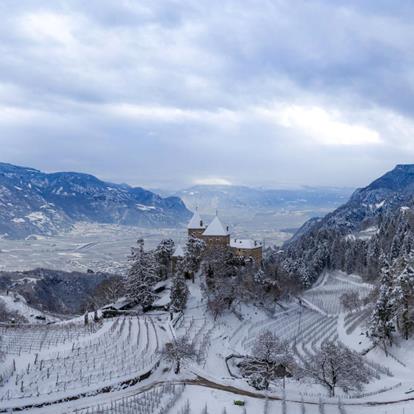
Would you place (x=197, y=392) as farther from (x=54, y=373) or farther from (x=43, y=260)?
(x=43, y=260)

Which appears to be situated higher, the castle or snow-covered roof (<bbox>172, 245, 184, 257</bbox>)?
the castle

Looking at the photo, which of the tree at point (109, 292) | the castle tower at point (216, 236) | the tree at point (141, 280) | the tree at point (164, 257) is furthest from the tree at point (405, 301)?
the tree at point (109, 292)

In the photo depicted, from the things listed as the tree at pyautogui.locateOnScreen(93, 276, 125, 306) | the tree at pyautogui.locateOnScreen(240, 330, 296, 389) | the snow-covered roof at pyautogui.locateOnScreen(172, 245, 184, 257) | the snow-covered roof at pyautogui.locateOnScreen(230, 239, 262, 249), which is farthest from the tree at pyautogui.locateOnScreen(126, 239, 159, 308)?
the tree at pyautogui.locateOnScreen(240, 330, 296, 389)

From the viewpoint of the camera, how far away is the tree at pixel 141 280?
55509 millimetres

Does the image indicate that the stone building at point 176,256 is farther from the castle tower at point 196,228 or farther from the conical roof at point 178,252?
the castle tower at point 196,228

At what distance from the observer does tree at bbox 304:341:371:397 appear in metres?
30.8

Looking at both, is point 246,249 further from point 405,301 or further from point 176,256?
point 405,301

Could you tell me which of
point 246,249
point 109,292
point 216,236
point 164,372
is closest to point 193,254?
point 216,236

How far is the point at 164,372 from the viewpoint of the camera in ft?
113

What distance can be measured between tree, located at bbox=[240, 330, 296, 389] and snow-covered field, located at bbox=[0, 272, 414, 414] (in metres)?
0.84

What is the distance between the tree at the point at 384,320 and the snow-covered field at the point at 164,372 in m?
1.35

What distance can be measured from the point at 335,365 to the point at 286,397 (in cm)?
405

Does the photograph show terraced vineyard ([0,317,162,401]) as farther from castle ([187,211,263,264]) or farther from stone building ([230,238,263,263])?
stone building ([230,238,263,263])

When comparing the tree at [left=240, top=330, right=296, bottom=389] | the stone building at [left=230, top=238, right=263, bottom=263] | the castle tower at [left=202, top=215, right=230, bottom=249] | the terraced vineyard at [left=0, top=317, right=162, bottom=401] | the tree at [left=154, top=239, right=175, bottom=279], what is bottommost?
the terraced vineyard at [left=0, top=317, right=162, bottom=401]
